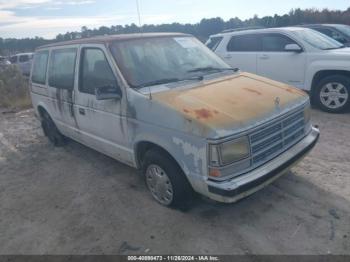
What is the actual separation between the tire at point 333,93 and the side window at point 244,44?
6.35 ft

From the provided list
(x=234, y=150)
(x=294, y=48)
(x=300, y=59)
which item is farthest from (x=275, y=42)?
(x=234, y=150)

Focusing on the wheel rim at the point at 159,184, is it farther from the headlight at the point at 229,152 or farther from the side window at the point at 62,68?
the side window at the point at 62,68

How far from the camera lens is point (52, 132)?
6.39 metres

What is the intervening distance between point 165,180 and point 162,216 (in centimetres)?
41

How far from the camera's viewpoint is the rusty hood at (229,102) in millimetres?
3088

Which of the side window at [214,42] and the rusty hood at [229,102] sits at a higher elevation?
the side window at [214,42]

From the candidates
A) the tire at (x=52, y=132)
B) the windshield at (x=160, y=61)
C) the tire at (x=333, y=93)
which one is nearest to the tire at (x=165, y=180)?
the windshield at (x=160, y=61)

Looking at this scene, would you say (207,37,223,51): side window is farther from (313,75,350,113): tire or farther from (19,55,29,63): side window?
(19,55,29,63): side window

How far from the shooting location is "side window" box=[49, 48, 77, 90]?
490cm

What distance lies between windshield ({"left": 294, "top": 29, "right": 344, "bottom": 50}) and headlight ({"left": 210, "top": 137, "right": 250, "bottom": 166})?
514 centimetres

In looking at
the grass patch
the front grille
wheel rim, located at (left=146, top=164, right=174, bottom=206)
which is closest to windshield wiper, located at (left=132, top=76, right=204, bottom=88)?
wheel rim, located at (left=146, top=164, right=174, bottom=206)

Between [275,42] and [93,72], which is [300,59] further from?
[93,72]

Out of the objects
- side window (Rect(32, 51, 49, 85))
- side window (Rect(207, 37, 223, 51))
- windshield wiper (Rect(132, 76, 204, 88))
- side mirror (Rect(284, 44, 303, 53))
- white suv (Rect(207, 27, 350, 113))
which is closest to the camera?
windshield wiper (Rect(132, 76, 204, 88))

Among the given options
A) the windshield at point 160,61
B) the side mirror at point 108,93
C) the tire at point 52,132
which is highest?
the windshield at point 160,61
